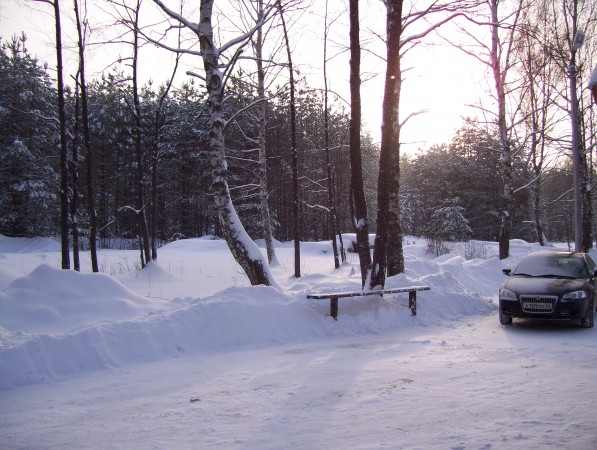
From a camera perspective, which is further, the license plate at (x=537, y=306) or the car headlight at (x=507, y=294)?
the car headlight at (x=507, y=294)

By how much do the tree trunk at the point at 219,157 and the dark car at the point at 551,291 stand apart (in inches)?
214

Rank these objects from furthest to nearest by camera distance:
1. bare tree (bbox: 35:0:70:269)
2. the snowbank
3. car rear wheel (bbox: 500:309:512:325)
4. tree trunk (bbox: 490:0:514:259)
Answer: tree trunk (bbox: 490:0:514:259)
bare tree (bbox: 35:0:70:269)
car rear wheel (bbox: 500:309:512:325)
the snowbank

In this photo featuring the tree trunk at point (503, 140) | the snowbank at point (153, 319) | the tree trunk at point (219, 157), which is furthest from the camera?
the tree trunk at point (503, 140)

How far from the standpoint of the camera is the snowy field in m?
4.02

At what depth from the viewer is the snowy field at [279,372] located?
13.2ft

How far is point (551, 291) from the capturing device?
29.4 feet

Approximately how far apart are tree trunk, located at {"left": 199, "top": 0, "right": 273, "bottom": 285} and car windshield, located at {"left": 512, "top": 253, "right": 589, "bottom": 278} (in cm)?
604

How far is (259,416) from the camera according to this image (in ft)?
14.7

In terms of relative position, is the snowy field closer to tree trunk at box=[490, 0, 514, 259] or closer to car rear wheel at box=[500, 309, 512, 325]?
car rear wheel at box=[500, 309, 512, 325]

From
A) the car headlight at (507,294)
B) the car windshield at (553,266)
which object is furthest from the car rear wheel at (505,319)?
the car windshield at (553,266)

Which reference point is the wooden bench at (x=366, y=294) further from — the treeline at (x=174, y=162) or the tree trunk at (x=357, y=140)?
the treeline at (x=174, y=162)

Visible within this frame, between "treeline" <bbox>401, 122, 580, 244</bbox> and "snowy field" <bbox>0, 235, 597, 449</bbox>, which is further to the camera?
"treeline" <bbox>401, 122, 580, 244</bbox>

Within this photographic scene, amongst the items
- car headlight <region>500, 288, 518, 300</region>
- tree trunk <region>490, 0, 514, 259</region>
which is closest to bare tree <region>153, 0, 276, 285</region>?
car headlight <region>500, 288, 518, 300</region>

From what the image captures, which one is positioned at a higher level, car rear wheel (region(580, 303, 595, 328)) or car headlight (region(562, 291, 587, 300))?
car headlight (region(562, 291, 587, 300))
